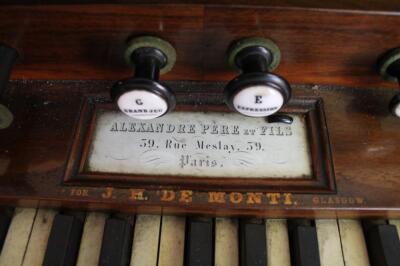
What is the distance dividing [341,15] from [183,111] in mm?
442

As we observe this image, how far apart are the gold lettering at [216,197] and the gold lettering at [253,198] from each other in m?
0.06

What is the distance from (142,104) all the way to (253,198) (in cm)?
33

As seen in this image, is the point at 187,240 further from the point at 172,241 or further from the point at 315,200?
the point at 315,200

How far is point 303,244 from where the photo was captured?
3.23 feet

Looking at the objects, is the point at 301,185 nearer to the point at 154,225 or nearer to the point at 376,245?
the point at 376,245

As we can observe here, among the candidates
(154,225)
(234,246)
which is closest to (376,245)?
(234,246)

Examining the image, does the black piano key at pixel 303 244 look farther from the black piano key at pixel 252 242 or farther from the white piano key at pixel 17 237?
the white piano key at pixel 17 237

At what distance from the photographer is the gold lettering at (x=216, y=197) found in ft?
3.21

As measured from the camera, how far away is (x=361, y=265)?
0.99 metres

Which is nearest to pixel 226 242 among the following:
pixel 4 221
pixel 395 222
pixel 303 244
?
pixel 303 244

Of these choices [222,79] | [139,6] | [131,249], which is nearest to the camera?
[139,6]

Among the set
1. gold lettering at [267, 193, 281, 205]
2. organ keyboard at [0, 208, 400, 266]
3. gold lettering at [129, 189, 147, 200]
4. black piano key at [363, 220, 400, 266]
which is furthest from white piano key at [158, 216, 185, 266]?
black piano key at [363, 220, 400, 266]

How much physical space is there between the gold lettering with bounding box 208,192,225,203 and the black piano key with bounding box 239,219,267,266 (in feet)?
0.31

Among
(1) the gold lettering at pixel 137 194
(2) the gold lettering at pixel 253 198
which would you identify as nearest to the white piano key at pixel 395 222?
(2) the gold lettering at pixel 253 198
